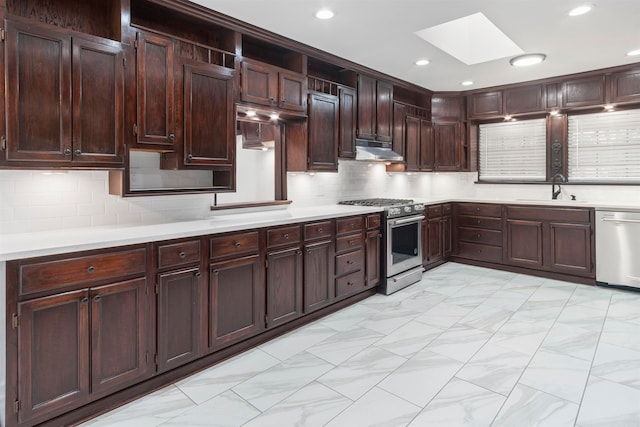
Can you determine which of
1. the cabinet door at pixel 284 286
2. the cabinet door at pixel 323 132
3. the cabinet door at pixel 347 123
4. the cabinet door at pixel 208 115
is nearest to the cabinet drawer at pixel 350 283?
the cabinet door at pixel 284 286

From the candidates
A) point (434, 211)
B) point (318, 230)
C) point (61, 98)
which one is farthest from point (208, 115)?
point (434, 211)

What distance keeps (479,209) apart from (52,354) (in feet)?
16.5

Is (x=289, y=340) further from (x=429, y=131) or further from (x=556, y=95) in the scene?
(x=556, y=95)

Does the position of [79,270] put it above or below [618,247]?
above

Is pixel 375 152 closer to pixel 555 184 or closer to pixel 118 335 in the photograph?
pixel 555 184

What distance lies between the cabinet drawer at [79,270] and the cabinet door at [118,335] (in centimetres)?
8

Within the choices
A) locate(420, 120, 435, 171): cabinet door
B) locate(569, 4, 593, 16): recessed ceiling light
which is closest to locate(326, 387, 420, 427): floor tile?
locate(569, 4, 593, 16): recessed ceiling light

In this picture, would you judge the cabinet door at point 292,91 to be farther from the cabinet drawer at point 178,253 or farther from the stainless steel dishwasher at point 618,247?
the stainless steel dishwasher at point 618,247

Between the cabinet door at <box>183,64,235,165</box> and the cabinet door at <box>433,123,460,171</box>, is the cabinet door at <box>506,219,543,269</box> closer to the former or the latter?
the cabinet door at <box>433,123,460,171</box>

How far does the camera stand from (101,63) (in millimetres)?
2297

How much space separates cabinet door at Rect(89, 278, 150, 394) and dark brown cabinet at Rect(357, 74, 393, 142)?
3.02m

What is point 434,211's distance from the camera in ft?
17.4

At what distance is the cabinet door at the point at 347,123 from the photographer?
422 centimetres

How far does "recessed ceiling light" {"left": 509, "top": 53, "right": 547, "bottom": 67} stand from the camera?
4066 mm
